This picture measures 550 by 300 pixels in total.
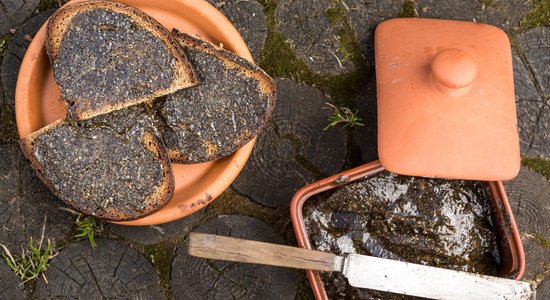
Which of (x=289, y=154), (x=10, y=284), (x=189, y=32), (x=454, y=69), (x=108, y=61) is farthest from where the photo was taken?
(x=289, y=154)

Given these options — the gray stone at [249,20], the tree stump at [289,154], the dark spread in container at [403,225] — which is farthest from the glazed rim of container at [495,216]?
the gray stone at [249,20]

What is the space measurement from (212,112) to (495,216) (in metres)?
0.90

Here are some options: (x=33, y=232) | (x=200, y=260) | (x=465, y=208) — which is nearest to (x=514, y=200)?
(x=465, y=208)

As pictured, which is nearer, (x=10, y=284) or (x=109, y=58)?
(x=109, y=58)

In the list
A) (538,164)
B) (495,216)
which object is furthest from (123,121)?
(538,164)

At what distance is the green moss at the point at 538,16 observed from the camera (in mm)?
2121

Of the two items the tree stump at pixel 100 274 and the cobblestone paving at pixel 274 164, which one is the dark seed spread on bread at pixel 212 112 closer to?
the cobblestone paving at pixel 274 164

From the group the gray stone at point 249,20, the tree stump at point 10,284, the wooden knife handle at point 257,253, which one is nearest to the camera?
the wooden knife handle at point 257,253

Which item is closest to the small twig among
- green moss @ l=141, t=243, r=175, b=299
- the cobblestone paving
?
the cobblestone paving

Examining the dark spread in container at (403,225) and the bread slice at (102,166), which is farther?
the dark spread in container at (403,225)

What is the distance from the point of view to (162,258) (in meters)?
1.99

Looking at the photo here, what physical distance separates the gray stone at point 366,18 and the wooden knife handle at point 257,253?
2.37 feet

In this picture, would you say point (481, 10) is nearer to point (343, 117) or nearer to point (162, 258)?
point (343, 117)

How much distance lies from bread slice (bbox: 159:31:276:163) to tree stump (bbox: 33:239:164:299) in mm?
438
